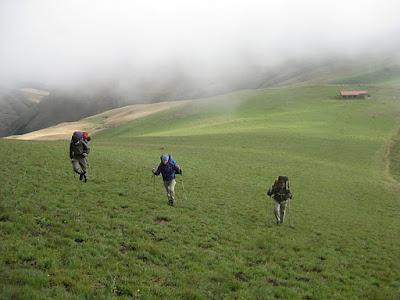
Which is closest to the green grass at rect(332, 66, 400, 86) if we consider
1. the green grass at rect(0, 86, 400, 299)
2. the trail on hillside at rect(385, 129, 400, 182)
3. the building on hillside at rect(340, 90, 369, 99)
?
the building on hillside at rect(340, 90, 369, 99)

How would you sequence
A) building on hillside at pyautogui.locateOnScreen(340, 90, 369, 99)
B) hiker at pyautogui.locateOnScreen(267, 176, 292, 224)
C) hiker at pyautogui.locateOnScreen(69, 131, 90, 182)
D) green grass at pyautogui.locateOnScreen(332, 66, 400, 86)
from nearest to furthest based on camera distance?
hiker at pyautogui.locateOnScreen(267, 176, 292, 224) < hiker at pyautogui.locateOnScreen(69, 131, 90, 182) < building on hillside at pyautogui.locateOnScreen(340, 90, 369, 99) < green grass at pyautogui.locateOnScreen(332, 66, 400, 86)

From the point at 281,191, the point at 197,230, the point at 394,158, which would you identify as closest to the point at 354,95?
the point at 394,158

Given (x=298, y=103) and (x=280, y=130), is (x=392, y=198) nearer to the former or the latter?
(x=280, y=130)

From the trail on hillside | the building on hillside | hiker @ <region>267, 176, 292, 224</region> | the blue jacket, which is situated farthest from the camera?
A: the building on hillside

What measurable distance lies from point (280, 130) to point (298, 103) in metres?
36.0

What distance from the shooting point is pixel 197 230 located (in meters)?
21.8

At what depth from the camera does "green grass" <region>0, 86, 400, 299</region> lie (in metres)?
14.3

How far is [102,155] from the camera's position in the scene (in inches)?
1756

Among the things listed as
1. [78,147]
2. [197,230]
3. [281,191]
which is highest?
[78,147]

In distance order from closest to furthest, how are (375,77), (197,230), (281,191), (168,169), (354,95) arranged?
(197,230)
(168,169)
(281,191)
(354,95)
(375,77)

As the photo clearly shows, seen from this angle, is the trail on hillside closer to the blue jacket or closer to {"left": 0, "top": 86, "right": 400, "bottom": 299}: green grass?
{"left": 0, "top": 86, "right": 400, "bottom": 299}: green grass

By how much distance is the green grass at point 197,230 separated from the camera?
47.0 feet

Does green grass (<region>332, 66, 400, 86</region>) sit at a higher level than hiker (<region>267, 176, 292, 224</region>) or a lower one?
higher

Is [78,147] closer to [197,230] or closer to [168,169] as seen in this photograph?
[168,169]
